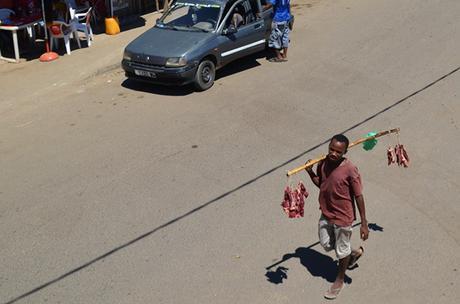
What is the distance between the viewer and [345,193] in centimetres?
541

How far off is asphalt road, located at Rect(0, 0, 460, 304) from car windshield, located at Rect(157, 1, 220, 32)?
113cm

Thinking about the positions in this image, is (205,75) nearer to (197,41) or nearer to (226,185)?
(197,41)

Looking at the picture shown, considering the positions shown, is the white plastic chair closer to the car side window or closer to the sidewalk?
the sidewalk

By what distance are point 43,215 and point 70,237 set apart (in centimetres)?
69

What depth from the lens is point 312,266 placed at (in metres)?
6.35

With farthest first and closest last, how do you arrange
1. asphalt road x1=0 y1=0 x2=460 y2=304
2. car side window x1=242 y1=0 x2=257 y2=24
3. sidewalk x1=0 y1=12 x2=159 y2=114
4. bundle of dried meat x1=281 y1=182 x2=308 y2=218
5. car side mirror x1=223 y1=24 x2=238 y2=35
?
car side window x1=242 y1=0 x2=257 y2=24
car side mirror x1=223 y1=24 x2=238 y2=35
sidewalk x1=0 y1=12 x2=159 y2=114
asphalt road x1=0 y1=0 x2=460 y2=304
bundle of dried meat x1=281 y1=182 x2=308 y2=218

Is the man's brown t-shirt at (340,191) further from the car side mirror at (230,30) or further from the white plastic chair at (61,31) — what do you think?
the white plastic chair at (61,31)

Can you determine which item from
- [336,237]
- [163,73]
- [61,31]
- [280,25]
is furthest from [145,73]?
[336,237]

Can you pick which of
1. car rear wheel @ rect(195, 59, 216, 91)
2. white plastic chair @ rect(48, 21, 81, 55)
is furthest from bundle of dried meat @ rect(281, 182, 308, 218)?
white plastic chair @ rect(48, 21, 81, 55)

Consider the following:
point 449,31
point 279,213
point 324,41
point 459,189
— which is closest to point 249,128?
point 279,213

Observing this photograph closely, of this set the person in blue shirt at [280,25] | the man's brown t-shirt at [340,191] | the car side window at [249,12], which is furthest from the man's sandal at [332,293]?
the person in blue shirt at [280,25]

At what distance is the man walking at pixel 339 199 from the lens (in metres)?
5.35

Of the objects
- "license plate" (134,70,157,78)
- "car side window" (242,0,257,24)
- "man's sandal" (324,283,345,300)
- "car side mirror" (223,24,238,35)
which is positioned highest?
"car side window" (242,0,257,24)

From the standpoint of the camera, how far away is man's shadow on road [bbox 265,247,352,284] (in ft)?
20.2
